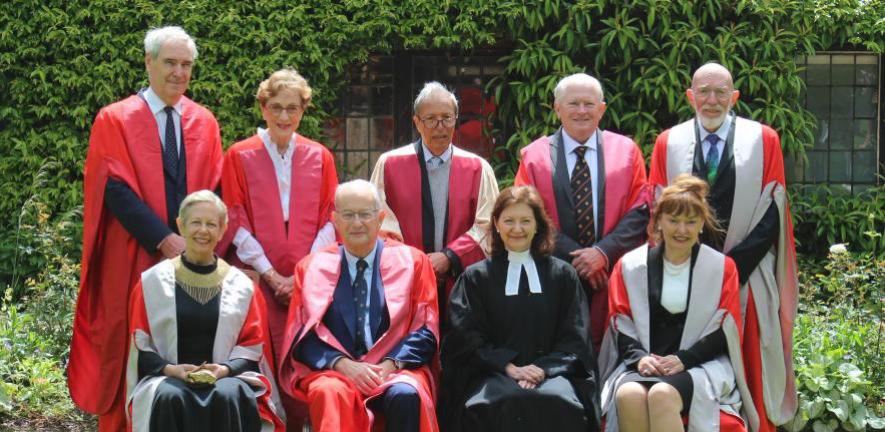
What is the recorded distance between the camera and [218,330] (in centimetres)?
484

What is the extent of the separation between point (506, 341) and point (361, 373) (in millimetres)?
695

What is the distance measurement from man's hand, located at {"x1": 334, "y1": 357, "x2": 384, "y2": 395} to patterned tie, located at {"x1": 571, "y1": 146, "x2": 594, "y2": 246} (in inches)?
50.1

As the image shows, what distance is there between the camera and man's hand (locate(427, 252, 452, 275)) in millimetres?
5441

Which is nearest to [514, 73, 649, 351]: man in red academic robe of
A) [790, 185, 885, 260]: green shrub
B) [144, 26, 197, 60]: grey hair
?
[144, 26, 197, 60]: grey hair

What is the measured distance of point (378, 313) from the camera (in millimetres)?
5039

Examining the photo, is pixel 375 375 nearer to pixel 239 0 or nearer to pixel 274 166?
pixel 274 166

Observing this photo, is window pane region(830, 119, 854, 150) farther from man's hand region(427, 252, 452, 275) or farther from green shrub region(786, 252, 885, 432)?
Result: man's hand region(427, 252, 452, 275)

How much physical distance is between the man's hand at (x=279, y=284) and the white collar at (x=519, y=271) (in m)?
1.03

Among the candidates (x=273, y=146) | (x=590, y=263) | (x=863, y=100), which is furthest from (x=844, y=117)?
(x=273, y=146)

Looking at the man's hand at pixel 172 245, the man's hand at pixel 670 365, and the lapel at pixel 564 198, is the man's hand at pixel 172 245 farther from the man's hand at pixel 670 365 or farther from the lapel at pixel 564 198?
the man's hand at pixel 670 365

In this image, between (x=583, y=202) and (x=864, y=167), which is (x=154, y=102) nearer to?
(x=583, y=202)

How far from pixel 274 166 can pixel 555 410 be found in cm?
182

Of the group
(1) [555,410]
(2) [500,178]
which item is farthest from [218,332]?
(2) [500,178]

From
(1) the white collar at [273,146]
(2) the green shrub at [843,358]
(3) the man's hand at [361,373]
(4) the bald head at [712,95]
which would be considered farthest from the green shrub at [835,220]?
(3) the man's hand at [361,373]
